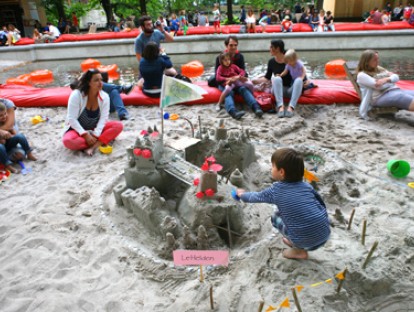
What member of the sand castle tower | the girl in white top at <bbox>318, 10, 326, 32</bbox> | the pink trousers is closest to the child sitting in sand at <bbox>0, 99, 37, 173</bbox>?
the pink trousers

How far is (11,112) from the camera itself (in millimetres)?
3973

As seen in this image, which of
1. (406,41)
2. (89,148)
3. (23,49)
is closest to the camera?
(89,148)

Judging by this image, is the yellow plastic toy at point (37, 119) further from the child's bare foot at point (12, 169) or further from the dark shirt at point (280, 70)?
the dark shirt at point (280, 70)

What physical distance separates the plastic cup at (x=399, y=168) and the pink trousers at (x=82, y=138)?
3177mm

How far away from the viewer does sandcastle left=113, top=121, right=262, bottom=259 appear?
97.9 inches

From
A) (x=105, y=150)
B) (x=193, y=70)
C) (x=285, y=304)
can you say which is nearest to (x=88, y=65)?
(x=193, y=70)

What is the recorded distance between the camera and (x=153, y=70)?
546 cm

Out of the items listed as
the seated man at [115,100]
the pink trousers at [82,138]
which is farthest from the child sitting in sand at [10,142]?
the seated man at [115,100]

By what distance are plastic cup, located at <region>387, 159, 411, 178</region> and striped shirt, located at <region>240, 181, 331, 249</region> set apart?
5.23ft

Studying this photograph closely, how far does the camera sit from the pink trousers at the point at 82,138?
401cm

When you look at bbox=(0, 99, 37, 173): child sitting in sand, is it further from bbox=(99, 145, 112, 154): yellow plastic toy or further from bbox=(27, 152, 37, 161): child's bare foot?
bbox=(99, 145, 112, 154): yellow plastic toy

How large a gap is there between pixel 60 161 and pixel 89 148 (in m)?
0.37

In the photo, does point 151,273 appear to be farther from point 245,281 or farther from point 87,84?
point 87,84

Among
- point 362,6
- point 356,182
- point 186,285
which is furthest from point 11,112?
point 362,6
